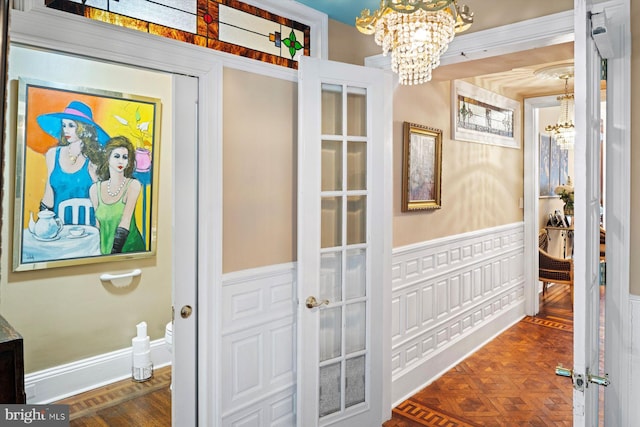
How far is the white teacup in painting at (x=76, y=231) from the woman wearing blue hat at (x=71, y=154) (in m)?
0.06

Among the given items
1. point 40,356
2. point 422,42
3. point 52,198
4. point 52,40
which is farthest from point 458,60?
point 40,356

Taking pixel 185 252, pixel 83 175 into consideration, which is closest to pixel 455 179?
pixel 185 252

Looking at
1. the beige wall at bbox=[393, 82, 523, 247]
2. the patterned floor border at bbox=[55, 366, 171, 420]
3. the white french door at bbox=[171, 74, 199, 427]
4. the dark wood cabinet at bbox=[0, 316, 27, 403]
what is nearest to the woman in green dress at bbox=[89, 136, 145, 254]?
the patterned floor border at bbox=[55, 366, 171, 420]

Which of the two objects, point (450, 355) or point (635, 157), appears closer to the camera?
point (635, 157)

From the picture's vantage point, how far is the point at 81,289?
3.13 m

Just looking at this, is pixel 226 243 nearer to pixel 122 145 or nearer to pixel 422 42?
pixel 422 42

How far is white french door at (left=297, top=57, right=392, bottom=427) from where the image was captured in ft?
7.94

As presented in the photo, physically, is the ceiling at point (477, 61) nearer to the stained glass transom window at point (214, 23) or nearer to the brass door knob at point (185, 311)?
the stained glass transom window at point (214, 23)

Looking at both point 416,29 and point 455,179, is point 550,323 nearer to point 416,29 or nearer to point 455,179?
point 455,179

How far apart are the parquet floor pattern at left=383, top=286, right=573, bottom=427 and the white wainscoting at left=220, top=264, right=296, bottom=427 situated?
0.84m

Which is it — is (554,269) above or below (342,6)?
below

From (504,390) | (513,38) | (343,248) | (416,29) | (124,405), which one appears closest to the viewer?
(416,29)

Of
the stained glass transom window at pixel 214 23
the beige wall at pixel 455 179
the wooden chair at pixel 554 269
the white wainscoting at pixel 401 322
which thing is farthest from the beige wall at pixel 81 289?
the wooden chair at pixel 554 269

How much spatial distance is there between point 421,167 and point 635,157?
156 cm
